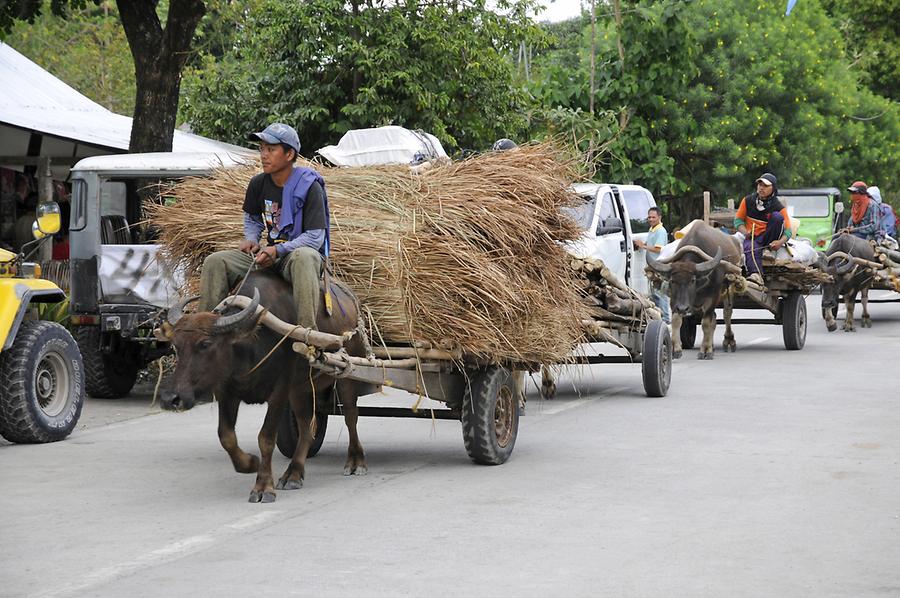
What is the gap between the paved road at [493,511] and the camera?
6.41 meters

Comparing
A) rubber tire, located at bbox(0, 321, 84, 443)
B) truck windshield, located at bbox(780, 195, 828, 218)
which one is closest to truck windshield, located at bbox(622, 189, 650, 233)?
rubber tire, located at bbox(0, 321, 84, 443)

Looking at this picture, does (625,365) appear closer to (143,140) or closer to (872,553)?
(143,140)

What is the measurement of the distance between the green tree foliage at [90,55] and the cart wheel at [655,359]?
2327 cm

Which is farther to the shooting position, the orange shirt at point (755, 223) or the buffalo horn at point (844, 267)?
the buffalo horn at point (844, 267)

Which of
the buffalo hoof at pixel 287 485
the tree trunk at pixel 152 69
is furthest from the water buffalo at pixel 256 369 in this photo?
the tree trunk at pixel 152 69

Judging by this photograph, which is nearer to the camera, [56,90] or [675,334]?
[675,334]

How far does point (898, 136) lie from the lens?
4638cm

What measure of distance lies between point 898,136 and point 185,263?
4094 cm

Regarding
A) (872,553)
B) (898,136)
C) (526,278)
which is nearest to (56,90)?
(526,278)

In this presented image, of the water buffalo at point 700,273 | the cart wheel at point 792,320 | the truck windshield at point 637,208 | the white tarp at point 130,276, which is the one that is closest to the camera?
the white tarp at point 130,276

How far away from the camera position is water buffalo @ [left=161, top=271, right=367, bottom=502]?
309 inches

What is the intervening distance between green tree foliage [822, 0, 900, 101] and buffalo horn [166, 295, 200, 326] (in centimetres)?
4443

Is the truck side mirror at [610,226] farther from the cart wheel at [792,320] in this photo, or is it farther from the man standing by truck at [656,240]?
the cart wheel at [792,320]

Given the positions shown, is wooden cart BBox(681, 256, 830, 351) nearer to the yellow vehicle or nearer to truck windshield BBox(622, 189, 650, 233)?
truck windshield BBox(622, 189, 650, 233)
